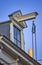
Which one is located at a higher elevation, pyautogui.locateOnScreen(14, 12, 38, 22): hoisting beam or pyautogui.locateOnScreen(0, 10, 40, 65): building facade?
pyautogui.locateOnScreen(14, 12, 38, 22): hoisting beam

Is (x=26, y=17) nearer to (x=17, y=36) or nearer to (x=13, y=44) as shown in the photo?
(x=17, y=36)

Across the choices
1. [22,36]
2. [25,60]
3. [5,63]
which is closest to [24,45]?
[22,36]

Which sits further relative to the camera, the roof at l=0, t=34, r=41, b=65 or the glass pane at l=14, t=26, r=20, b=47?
the glass pane at l=14, t=26, r=20, b=47

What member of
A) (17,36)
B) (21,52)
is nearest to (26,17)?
(17,36)

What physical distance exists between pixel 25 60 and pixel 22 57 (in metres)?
0.42

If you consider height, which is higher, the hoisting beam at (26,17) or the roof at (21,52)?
the hoisting beam at (26,17)

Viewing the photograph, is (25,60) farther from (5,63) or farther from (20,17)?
(20,17)

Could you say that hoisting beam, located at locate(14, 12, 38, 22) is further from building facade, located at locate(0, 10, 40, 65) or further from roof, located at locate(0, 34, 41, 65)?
roof, located at locate(0, 34, 41, 65)

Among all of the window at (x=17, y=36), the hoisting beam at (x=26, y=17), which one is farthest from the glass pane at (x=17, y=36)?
the hoisting beam at (x=26, y=17)

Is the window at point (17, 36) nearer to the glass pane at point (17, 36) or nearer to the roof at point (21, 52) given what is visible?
the glass pane at point (17, 36)

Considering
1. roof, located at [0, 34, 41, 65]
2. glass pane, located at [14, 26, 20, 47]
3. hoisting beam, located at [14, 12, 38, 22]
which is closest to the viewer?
roof, located at [0, 34, 41, 65]

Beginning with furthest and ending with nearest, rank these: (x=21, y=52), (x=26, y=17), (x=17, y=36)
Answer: (x=26, y=17), (x=17, y=36), (x=21, y=52)

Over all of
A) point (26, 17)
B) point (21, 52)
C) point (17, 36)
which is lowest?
point (21, 52)

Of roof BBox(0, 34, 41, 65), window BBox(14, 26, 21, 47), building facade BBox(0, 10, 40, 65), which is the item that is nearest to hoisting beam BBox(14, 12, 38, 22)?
building facade BBox(0, 10, 40, 65)
